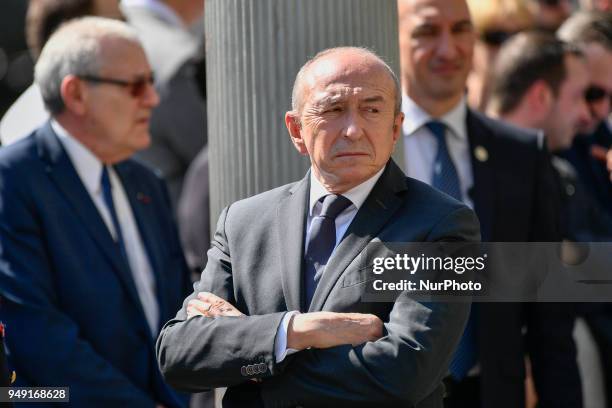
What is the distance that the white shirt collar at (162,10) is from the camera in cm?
834

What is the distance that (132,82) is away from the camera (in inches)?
246

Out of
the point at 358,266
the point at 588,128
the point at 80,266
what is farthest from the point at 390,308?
the point at 588,128

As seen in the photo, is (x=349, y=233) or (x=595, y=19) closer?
(x=349, y=233)

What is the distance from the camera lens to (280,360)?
3.79 meters

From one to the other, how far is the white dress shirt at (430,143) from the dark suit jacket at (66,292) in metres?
1.29

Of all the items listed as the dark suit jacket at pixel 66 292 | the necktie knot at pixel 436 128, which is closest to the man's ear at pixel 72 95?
the dark suit jacket at pixel 66 292

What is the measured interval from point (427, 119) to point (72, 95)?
65.4 inches

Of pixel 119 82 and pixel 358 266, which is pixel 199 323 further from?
pixel 119 82

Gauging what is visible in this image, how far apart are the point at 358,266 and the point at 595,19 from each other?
4.80 meters

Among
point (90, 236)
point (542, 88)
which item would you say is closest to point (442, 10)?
point (542, 88)

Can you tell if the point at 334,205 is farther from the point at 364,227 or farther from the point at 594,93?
the point at 594,93

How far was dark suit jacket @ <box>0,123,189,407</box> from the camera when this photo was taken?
18.1 ft

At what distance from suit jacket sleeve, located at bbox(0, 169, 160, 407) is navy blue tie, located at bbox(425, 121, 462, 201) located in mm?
1594

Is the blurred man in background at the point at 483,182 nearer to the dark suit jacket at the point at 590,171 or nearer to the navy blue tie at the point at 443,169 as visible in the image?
the navy blue tie at the point at 443,169
